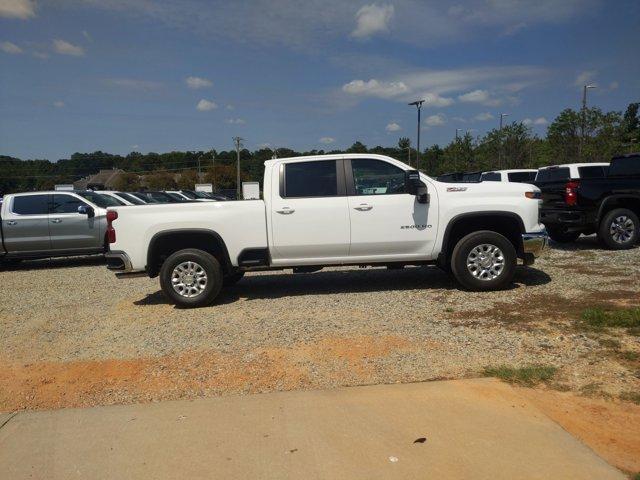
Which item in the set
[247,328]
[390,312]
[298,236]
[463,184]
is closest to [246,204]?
[298,236]

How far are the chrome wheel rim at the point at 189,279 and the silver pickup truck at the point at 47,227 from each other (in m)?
5.60

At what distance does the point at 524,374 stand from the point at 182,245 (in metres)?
4.70

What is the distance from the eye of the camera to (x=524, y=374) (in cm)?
411

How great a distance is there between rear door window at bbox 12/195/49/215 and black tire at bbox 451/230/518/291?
9252 millimetres

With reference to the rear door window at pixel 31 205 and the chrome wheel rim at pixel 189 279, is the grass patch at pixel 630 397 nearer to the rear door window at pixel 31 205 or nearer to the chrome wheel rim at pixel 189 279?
the chrome wheel rim at pixel 189 279

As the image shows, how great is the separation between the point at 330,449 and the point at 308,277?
554 cm

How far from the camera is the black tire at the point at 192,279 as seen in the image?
6.77 meters

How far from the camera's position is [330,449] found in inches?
125

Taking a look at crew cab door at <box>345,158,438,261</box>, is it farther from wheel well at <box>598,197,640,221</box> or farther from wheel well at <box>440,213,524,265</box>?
wheel well at <box>598,197,640,221</box>

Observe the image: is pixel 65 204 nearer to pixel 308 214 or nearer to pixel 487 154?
pixel 308 214

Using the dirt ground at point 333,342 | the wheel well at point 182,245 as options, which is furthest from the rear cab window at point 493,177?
the wheel well at point 182,245

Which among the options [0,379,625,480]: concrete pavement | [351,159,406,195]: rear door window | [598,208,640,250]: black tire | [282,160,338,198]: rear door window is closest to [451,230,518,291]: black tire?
[351,159,406,195]: rear door window

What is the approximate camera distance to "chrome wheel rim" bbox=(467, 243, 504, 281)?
6895mm

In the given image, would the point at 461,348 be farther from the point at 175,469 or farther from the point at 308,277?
the point at 308,277
